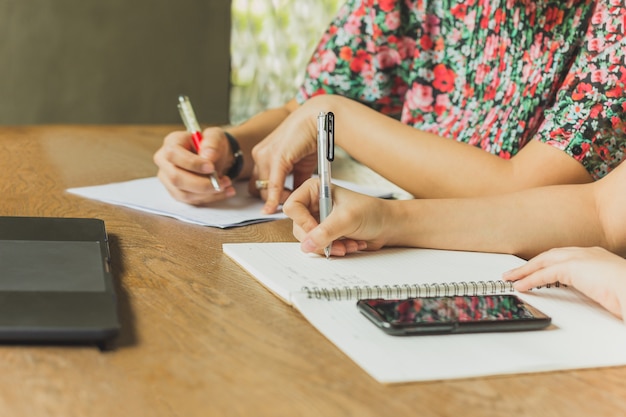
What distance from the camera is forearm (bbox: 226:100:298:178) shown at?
1.46 meters

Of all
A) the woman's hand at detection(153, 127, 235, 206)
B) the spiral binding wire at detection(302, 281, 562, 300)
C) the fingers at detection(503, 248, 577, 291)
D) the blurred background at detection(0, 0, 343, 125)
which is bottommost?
the blurred background at detection(0, 0, 343, 125)

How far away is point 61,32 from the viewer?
3.35 metres

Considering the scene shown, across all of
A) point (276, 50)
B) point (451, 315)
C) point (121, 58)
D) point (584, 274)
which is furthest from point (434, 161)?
point (121, 58)

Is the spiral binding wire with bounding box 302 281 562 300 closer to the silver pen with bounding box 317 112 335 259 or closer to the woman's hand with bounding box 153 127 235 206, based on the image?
the silver pen with bounding box 317 112 335 259

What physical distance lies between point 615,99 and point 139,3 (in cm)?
258

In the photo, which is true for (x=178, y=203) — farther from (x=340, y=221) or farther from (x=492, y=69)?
(x=492, y=69)

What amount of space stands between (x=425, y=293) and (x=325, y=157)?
0.68 ft

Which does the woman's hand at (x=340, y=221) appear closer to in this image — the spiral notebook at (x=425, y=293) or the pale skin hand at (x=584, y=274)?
the spiral notebook at (x=425, y=293)

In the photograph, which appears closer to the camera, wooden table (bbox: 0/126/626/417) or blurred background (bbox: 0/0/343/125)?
wooden table (bbox: 0/126/626/417)

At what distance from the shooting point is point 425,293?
0.82 m

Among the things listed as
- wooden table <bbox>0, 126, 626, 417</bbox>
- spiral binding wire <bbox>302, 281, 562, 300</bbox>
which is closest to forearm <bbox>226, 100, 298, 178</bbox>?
wooden table <bbox>0, 126, 626, 417</bbox>

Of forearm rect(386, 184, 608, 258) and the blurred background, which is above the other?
forearm rect(386, 184, 608, 258)

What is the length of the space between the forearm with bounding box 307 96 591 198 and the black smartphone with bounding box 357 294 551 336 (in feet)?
1.35

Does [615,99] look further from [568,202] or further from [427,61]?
[427,61]
